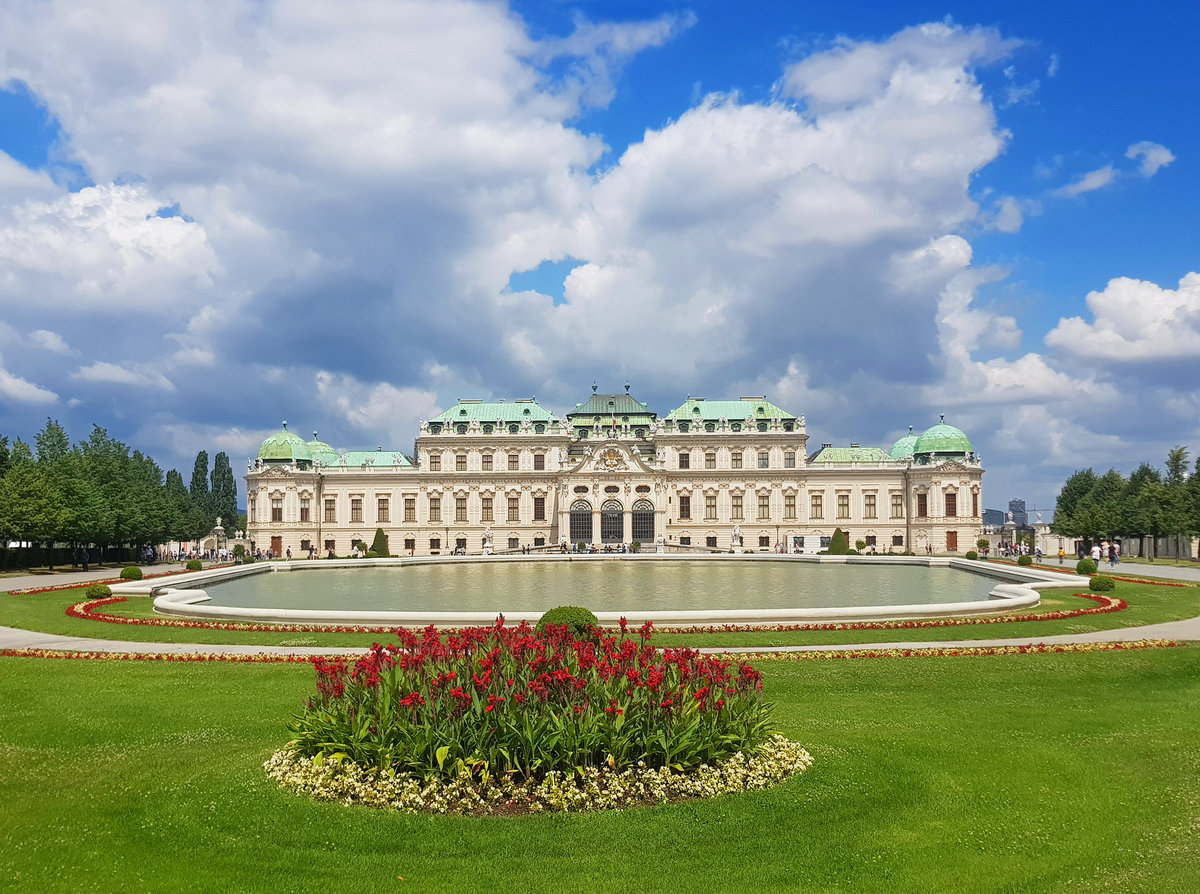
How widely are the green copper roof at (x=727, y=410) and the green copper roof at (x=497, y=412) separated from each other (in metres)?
13.9

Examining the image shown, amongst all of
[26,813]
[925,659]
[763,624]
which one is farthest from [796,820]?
[763,624]

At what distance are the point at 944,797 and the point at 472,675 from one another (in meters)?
5.68

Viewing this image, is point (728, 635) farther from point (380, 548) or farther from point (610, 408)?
point (610, 408)

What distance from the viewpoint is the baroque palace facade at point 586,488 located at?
282 ft

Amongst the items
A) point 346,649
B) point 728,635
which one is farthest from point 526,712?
point 728,635

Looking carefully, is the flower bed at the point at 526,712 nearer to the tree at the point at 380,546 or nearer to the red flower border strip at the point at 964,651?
the red flower border strip at the point at 964,651

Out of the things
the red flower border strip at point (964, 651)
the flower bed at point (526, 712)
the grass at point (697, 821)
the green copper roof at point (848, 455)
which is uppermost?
the green copper roof at point (848, 455)

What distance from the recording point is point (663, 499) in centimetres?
8419

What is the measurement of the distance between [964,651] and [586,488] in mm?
65356

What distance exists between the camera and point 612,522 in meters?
84.7

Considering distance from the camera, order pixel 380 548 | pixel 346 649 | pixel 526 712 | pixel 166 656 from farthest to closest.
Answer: pixel 380 548 → pixel 346 649 → pixel 166 656 → pixel 526 712

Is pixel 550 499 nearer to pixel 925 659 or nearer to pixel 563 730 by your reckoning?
pixel 925 659

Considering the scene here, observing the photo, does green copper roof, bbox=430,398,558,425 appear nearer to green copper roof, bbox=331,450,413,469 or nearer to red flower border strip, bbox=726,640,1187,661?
green copper roof, bbox=331,450,413,469

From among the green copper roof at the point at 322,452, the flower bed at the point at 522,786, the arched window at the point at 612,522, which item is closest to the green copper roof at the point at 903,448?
the arched window at the point at 612,522
